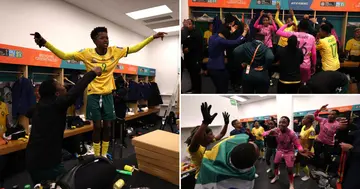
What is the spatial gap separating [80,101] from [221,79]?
11.1 ft

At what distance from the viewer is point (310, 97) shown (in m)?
2.24

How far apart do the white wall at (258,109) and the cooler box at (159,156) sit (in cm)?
78

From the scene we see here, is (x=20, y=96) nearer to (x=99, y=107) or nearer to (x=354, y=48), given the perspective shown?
(x=99, y=107)

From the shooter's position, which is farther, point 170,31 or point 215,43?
point 170,31

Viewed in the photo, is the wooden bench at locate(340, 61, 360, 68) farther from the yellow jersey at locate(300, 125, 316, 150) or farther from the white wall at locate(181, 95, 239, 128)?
the white wall at locate(181, 95, 239, 128)

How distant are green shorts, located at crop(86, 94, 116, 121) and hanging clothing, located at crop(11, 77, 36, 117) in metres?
2.01

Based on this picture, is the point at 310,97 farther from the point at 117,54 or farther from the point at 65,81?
the point at 65,81

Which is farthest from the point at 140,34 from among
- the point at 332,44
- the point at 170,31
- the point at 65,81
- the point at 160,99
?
the point at 332,44

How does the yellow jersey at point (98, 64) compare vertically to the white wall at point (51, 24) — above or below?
below

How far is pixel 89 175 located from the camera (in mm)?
1515

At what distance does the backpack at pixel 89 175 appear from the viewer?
4.64 ft

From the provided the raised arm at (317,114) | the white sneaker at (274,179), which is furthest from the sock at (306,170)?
the raised arm at (317,114)

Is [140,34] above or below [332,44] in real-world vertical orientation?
above

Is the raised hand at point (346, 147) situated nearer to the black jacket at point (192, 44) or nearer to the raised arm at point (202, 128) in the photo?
the raised arm at point (202, 128)
